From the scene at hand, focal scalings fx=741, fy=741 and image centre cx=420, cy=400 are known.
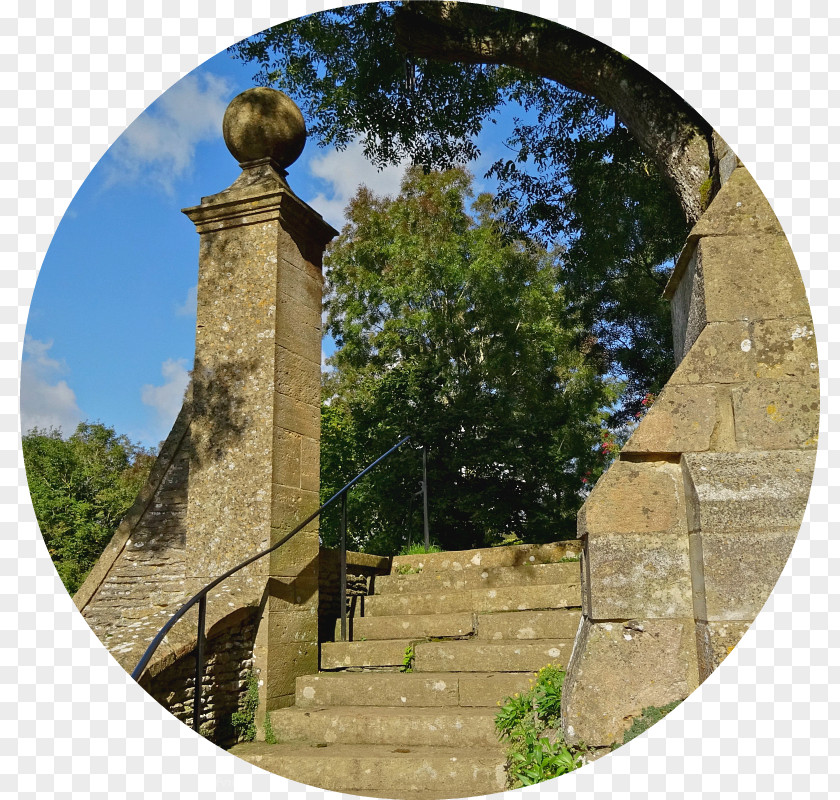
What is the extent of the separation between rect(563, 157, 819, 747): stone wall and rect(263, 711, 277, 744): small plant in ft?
6.99

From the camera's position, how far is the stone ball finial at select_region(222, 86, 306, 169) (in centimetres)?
538

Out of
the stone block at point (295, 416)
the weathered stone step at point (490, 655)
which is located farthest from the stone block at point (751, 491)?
the stone block at point (295, 416)

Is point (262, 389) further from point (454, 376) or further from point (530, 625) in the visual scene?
point (454, 376)

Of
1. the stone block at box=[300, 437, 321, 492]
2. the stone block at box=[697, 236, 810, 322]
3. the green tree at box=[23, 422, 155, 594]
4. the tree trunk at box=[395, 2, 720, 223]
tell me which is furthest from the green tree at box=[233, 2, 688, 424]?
the green tree at box=[23, 422, 155, 594]

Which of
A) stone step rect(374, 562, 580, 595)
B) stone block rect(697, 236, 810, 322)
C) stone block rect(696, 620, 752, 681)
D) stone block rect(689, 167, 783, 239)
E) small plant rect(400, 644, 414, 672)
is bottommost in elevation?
small plant rect(400, 644, 414, 672)

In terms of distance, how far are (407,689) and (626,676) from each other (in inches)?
74.2

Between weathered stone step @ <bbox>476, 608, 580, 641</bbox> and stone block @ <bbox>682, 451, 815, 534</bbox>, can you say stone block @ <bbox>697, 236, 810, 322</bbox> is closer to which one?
stone block @ <bbox>682, 451, 815, 534</bbox>

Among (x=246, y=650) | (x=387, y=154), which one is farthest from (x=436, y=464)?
(x=246, y=650)

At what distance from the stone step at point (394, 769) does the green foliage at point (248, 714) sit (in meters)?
0.30

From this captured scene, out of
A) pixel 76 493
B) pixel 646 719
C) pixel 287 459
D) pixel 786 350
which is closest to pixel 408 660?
pixel 287 459

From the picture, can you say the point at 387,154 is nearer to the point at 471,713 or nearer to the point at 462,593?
the point at 462,593

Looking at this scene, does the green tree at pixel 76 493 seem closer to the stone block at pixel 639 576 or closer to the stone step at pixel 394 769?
the stone step at pixel 394 769

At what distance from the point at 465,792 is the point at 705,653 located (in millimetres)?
1523

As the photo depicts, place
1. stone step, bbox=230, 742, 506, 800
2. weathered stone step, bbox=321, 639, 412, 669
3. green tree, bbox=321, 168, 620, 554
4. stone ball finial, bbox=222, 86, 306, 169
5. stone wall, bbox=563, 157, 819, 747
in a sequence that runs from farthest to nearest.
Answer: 1. green tree, bbox=321, 168, 620, 554
2. stone ball finial, bbox=222, 86, 306, 169
3. weathered stone step, bbox=321, 639, 412, 669
4. stone step, bbox=230, 742, 506, 800
5. stone wall, bbox=563, 157, 819, 747
